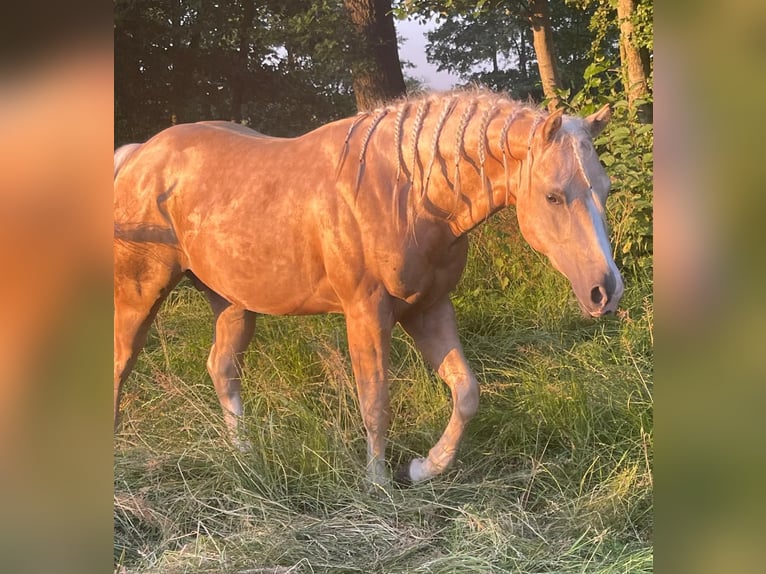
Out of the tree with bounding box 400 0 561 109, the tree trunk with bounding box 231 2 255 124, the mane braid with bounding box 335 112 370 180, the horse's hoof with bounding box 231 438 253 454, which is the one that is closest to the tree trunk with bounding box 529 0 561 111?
the tree with bounding box 400 0 561 109

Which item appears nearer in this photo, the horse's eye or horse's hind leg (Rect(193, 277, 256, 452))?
the horse's eye

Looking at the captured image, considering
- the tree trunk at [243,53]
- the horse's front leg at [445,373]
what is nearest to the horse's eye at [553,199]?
the horse's front leg at [445,373]

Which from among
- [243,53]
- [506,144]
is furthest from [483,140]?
[243,53]

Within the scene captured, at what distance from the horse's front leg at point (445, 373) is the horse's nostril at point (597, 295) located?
26.2 inches

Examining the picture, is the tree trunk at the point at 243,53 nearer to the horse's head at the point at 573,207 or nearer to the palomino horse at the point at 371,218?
the palomino horse at the point at 371,218

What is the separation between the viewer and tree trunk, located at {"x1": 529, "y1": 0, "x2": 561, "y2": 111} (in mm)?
3146

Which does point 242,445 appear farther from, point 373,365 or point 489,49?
point 489,49

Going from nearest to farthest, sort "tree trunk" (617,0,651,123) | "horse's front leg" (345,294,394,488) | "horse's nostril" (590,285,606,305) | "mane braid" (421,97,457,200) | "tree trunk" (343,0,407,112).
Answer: "horse's nostril" (590,285,606,305)
"mane braid" (421,97,457,200)
"horse's front leg" (345,294,394,488)
"tree trunk" (343,0,407,112)
"tree trunk" (617,0,651,123)

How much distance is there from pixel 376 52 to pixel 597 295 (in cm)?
133

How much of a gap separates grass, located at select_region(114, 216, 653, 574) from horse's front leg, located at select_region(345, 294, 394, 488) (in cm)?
13

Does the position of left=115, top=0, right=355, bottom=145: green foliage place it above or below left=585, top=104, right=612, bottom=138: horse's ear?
above

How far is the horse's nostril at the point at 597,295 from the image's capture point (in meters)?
2.29

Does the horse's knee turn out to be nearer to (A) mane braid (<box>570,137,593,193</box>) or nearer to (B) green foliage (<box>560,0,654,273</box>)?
(A) mane braid (<box>570,137,593,193</box>)

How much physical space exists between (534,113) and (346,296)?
3.07ft
